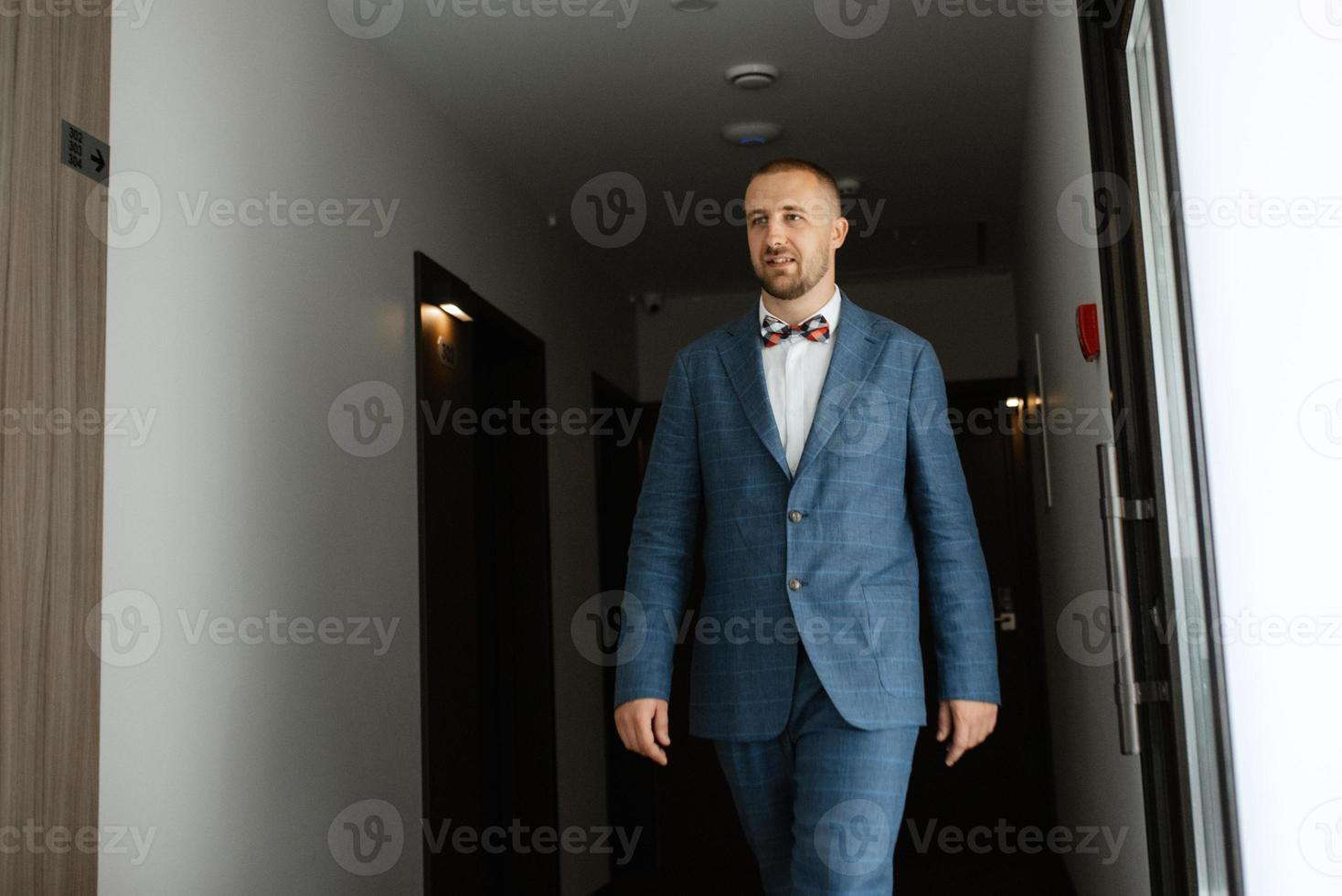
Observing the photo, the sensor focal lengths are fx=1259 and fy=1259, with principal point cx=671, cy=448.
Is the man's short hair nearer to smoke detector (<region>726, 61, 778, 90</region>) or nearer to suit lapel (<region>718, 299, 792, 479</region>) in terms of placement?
suit lapel (<region>718, 299, 792, 479</region>)

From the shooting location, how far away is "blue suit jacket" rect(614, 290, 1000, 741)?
72.6 inches

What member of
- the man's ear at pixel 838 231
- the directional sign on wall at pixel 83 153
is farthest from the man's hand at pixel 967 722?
A: the directional sign on wall at pixel 83 153

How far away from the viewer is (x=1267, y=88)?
4.34 feet

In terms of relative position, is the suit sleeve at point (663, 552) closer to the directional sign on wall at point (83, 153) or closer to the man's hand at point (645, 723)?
the man's hand at point (645, 723)

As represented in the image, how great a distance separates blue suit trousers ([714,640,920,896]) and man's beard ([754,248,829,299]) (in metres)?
0.56

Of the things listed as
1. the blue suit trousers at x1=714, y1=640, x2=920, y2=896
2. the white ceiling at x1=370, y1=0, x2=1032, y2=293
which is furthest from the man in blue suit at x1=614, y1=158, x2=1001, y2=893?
the white ceiling at x1=370, y1=0, x2=1032, y2=293

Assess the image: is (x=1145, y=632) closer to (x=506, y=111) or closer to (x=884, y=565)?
(x=884, y=565)

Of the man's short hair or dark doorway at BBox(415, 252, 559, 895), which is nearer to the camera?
the man's short hair

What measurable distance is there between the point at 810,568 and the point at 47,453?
112cm

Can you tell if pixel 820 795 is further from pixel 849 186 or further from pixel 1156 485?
pixel 849 186

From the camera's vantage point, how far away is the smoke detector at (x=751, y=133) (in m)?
3.99

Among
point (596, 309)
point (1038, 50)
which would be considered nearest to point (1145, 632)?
point (1038, 50)

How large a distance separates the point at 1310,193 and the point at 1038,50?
216cm

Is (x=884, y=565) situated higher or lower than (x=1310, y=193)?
lower
